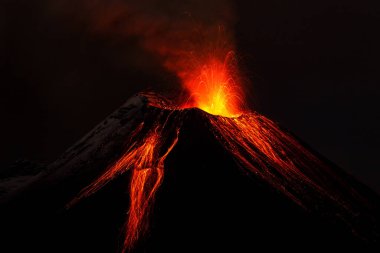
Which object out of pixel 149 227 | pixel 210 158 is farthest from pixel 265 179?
pixel 149 227

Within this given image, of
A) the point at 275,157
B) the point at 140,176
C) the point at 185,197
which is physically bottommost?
the point at 185,197

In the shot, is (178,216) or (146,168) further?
(146,168)

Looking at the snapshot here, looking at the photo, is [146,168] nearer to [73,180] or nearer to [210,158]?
[210,158]

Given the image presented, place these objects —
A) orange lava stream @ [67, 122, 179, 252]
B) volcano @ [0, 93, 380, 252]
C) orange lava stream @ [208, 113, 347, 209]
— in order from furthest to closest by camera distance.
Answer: orange lava stream @ [208, 113, 347, 209], orange lava stream @ [67, 122, 179, 252], volcano @ [0, 93, 380, 252]

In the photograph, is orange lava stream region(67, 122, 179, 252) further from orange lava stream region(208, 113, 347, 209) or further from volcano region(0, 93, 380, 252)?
orange lava stream region(208, 113, 347, 209)

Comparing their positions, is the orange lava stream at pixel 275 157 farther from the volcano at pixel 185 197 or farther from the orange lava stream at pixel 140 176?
the orange lava stream at pixel 140 176

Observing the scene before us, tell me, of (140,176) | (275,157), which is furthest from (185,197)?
(275,157)

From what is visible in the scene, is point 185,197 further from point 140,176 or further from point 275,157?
point 275,157

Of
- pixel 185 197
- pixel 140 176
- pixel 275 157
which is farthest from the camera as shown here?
pixel 275 157
